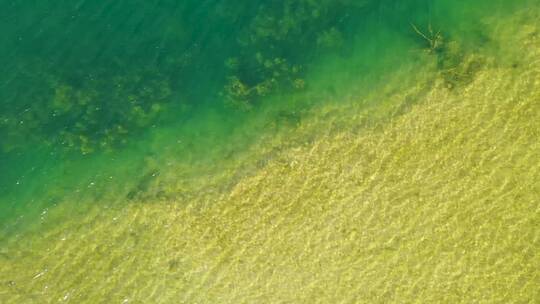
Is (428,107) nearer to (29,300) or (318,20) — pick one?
(318,20)

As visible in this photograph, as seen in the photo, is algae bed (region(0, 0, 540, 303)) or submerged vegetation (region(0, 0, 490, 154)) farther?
submerged vegetation (region(0, 0, 490, 154))

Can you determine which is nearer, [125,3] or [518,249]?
[518,249]

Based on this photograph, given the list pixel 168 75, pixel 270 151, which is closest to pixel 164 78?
pixel 168 75

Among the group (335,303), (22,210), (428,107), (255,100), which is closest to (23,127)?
(22,210)

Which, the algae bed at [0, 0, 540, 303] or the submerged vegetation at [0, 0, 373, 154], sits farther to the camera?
the submerged vegetation at [0, 0, 373, 154]

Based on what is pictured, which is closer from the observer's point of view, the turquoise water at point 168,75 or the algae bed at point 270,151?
the algae bed at point 270,151

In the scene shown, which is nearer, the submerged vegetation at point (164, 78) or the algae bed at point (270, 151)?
the algae bed at point (270, 151)
